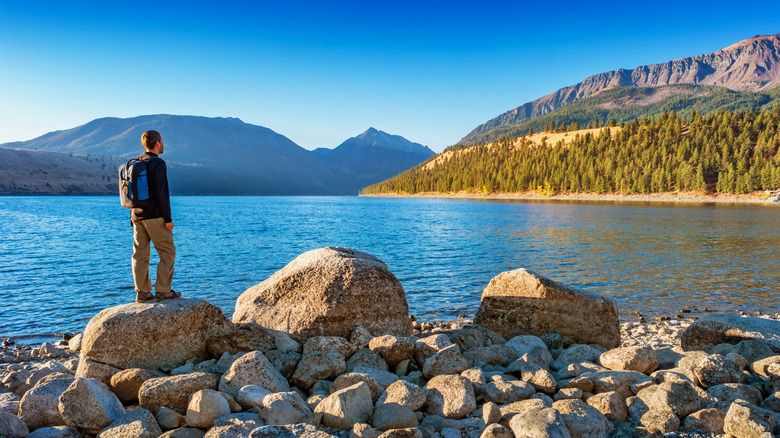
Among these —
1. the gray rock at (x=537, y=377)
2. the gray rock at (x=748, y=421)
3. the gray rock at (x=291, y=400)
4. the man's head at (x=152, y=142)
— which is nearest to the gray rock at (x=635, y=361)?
the gray rock at (x=537, y=377)

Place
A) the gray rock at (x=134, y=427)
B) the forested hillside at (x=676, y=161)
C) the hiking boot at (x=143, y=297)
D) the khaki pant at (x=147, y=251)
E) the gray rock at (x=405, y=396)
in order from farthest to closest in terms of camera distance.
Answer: the forested hillside at (x=676, y=161) → the hiking boot at (x=143, y=297) → the khaki pant at (x=147, y=251) → the gray rock at (x=405, y=396) → the gray rock at (x=134, y=427)

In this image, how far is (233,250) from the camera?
3597 cm

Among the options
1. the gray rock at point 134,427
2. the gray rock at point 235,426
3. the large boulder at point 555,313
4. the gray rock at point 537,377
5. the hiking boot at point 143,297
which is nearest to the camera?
the gray rock at point 235,426

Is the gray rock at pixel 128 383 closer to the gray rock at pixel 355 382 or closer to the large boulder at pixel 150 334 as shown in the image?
the large boulder at pixel 150 334

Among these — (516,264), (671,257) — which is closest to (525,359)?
(516,264)

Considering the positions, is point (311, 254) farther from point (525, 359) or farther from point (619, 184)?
point (619, 184)

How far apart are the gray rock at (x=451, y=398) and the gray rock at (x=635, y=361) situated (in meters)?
3.63

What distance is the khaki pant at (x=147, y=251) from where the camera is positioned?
28.5 ft

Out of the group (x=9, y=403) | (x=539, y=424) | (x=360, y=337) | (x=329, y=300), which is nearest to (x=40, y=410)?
(x=9, y=403)

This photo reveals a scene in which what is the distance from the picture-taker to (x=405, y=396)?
667 cm

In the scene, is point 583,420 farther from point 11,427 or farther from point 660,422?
point 11,427

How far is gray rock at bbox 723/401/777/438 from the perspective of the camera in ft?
18.9

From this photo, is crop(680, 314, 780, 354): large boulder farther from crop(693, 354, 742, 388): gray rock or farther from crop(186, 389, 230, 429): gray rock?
crop(186, 389, 230, 429): gray rock

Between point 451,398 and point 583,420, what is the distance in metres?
1.97
